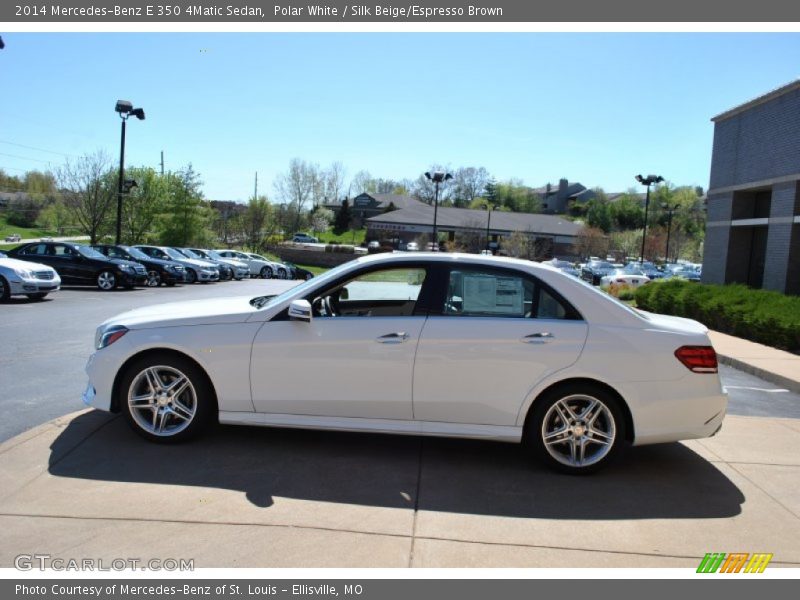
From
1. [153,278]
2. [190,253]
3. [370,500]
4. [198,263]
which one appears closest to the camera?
[370,500]

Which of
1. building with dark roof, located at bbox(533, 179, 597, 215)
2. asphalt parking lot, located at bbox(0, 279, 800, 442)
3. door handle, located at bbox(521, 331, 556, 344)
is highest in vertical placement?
building with dark roof, located at bbox(533, 179, 597, 215)

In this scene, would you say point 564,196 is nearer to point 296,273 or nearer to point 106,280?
point 296,273

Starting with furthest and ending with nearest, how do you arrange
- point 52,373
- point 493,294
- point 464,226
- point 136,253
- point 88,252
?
point 464,226
point 136,253
point 88,252
point 52,373
point 493,294

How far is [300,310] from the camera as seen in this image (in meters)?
4.63

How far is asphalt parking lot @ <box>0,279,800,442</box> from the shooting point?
6.02 metres

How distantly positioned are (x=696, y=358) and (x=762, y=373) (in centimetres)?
595

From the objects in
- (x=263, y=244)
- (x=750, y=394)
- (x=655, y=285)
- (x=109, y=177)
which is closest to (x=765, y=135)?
(x=655, y=285)

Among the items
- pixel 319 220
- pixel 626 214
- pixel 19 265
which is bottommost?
pixel 19 265

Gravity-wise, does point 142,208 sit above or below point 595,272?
above

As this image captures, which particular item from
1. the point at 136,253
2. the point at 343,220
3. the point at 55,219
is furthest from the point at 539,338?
the point at 343,220

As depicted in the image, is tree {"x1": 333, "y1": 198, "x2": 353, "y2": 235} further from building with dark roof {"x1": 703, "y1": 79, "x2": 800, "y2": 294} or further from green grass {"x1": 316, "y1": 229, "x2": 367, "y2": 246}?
building with dark roof {"x1": 703, "y1": 79, "x2": 800, "y2": 294}

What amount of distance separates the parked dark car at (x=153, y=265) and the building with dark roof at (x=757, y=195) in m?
20.4

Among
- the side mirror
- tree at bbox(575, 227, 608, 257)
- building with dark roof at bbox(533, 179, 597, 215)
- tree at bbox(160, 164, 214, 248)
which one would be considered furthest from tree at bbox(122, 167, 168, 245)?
building with dark roof at bbox(533, 179, 597, 215)

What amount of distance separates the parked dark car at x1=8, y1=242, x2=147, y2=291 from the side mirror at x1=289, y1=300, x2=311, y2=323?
1859 cm
